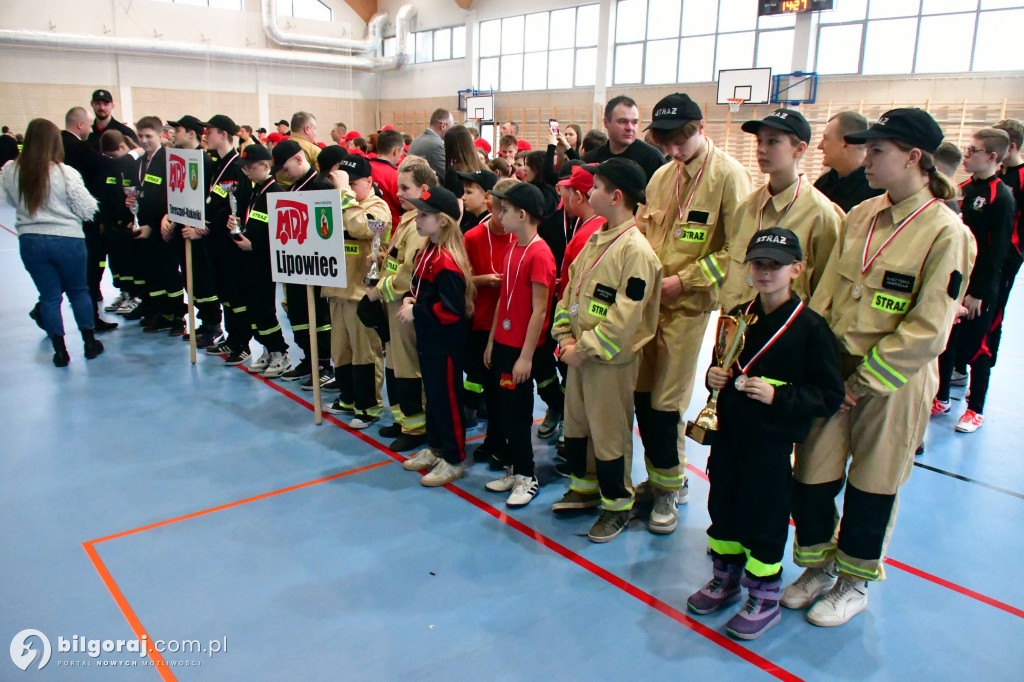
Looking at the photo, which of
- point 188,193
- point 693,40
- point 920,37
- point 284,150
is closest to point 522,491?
point 284,150

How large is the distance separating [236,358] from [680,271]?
453 centimetres

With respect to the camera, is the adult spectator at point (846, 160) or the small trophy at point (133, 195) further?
the small trophy at point (133, 195)

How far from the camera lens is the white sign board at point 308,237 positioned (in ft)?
15.0

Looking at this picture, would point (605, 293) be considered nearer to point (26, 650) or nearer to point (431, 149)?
point (26, 650)

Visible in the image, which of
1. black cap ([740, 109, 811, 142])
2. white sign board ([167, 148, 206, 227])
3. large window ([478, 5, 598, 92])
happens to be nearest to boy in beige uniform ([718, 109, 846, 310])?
black cap ([740, 109, 811, 142])

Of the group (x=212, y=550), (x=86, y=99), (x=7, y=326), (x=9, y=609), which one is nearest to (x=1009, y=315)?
(x=212, y=550)

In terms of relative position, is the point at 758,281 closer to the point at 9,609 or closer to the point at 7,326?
the point at 9,609

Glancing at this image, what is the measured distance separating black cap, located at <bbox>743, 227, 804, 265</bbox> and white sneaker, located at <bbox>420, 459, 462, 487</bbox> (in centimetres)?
232

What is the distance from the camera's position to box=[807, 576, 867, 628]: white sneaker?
9.62ft

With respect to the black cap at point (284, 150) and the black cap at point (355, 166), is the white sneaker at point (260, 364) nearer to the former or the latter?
the black cap at point (284, 150)

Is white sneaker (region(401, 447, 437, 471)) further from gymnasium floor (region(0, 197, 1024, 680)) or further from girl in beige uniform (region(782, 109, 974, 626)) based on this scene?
girl in beige uniform (region(782, 109, 974, 626))

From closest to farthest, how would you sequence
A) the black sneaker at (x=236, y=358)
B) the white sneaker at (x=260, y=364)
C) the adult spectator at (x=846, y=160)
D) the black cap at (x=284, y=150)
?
the adult spectator at (x=846, y=160) → the black cap at (x=284, y=150) → the white sneaker at (x=260, y=364) → the black sneaker at (x=236, y=358)

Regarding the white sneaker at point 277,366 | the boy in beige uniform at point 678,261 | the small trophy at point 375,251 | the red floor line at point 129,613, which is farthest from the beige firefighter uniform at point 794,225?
the white sneaker at point 277,366

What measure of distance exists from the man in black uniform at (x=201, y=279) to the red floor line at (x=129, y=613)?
3714 mm
